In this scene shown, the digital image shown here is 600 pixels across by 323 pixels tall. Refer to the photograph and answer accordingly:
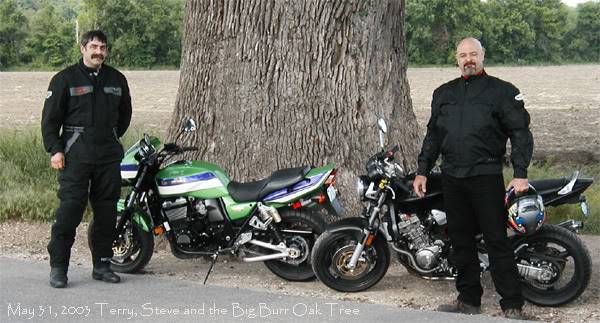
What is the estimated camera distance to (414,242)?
22.6ft

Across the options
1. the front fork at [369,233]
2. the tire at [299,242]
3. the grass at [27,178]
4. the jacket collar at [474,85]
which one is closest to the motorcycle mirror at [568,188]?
the jacket collar at [474,85]

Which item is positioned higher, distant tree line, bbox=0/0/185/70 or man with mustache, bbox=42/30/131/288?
man with mustache, bbox=42/30/131/288

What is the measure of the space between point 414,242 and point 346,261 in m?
0.54

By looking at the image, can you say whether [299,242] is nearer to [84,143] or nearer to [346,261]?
[346,261]

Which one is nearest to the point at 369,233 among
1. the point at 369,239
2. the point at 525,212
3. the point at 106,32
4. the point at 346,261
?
the point at 369,239

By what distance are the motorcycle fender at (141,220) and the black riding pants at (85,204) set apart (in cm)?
19

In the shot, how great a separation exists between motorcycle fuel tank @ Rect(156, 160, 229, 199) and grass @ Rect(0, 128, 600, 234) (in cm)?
277

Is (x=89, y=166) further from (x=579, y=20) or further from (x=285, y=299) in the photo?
(x=579, y=20)

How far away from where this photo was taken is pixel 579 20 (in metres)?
87.6

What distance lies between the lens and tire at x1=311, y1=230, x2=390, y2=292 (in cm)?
693

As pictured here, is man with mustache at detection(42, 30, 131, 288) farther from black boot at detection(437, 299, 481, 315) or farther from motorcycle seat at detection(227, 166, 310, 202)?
black boot at detection(437, 299, 481, 315)

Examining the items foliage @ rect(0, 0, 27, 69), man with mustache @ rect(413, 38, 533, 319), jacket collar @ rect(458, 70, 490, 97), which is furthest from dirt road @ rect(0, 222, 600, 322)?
foliage @ rect(0, 0, 27, 69)

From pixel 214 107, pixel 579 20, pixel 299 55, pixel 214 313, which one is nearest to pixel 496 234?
pixel 214 313

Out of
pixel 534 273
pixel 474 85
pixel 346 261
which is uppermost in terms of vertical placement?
pixel 474 85
